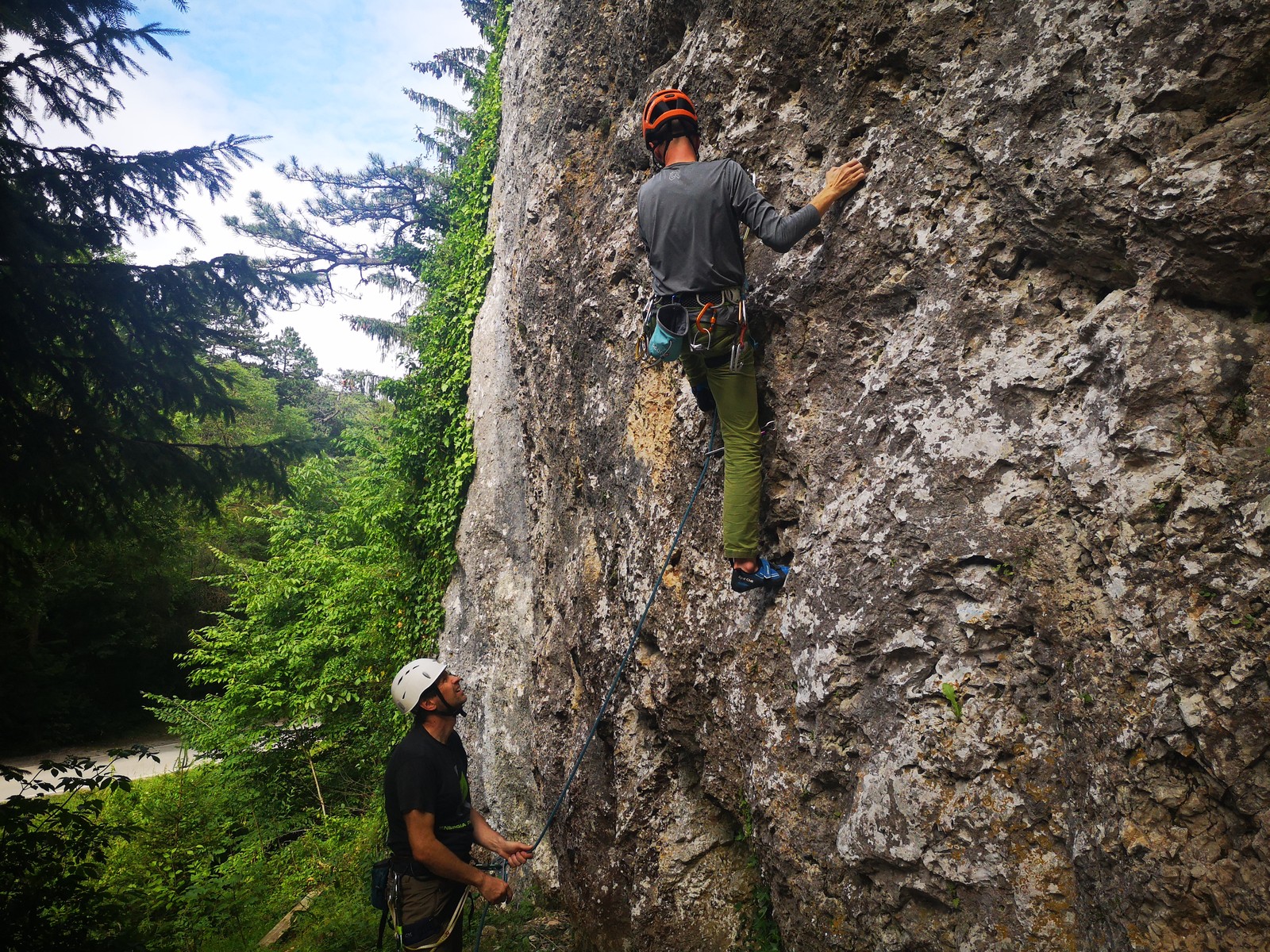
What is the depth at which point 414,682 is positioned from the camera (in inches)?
144

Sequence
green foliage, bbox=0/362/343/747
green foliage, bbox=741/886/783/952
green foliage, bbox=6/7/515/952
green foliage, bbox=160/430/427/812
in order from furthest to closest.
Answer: green foliage, bbox=0/362/343/747 → green foliage, bbox=160/430/427/812 → green foliage, bbox=6/7/515/952 → green foliage, bbox=741/886/783/952

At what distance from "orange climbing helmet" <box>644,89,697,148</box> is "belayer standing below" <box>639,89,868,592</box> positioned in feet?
0.22

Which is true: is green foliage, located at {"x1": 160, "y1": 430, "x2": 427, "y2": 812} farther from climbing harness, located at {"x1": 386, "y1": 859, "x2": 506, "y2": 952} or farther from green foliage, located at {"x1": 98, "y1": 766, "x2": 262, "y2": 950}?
climbing harness, located at {"x1": 386, "y1": 859, "x2": 506, "y2": 952}

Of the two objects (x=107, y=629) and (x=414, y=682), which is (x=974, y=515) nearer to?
(x=414, y=682)

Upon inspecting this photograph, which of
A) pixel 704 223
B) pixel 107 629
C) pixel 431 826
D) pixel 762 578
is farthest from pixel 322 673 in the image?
pixel 107 629

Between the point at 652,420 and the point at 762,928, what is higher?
the point at 652,420

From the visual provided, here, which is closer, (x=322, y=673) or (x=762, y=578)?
(x=762, y=578)

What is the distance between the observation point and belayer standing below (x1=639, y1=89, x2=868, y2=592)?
12.1 ft

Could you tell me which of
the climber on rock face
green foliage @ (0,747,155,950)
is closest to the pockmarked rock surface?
the climber on rock face

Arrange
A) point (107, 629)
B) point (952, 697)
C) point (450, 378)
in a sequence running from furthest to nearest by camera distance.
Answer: point (107, 629), point (450, 378), point (952, 697)

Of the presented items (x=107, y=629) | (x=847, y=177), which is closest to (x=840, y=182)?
(x=847, y=177)

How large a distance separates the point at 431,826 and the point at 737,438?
8.28 feet

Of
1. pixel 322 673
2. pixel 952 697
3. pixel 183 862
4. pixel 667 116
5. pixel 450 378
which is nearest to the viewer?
pixel 952 697

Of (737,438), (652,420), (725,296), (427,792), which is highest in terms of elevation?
(725,296)
